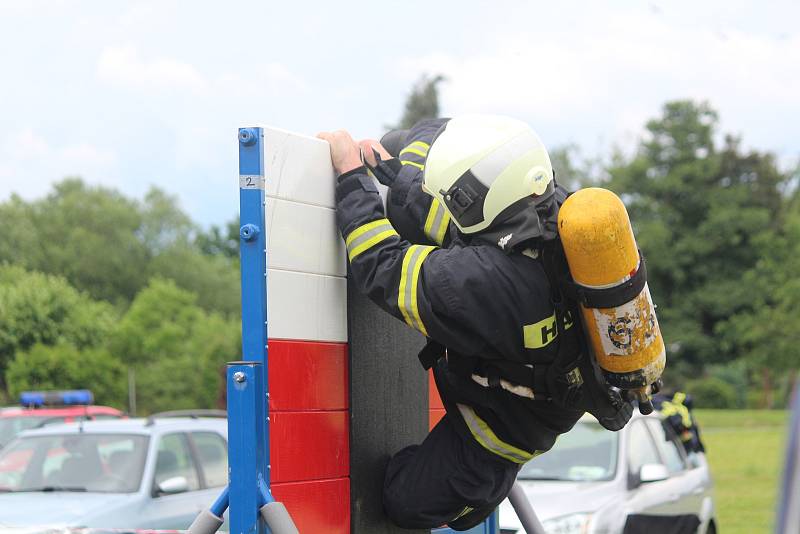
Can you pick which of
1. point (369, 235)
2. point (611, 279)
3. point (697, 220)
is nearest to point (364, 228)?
point (369, 235)

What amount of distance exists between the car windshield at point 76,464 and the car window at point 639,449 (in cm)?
394

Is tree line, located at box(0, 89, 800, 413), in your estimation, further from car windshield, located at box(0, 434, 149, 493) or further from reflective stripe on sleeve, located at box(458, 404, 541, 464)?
reflective stripe on sleeve, located at box(458, 404, 541, 464)

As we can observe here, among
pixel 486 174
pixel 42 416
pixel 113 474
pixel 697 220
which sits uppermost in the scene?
pixel 697 220

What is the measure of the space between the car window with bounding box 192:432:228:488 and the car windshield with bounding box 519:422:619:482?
2.69 meters

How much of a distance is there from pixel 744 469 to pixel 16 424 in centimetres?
1554

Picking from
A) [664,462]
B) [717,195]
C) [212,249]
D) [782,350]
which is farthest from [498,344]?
[212,249]

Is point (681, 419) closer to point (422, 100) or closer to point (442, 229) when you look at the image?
point (442, 229)

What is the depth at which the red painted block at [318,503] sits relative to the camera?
3.49m

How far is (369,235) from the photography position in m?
3.61

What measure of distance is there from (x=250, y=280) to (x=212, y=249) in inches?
3698

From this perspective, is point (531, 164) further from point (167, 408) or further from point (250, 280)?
point (167, 408)

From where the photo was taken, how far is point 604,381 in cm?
366

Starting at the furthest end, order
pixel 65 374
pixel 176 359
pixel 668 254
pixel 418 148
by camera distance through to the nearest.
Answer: pixel 668 254 < pixel 176 359 < pixel 65 374 < pixel 418 148

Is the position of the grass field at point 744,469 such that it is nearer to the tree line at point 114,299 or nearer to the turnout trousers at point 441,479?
the turnout trousers at point 441,479
